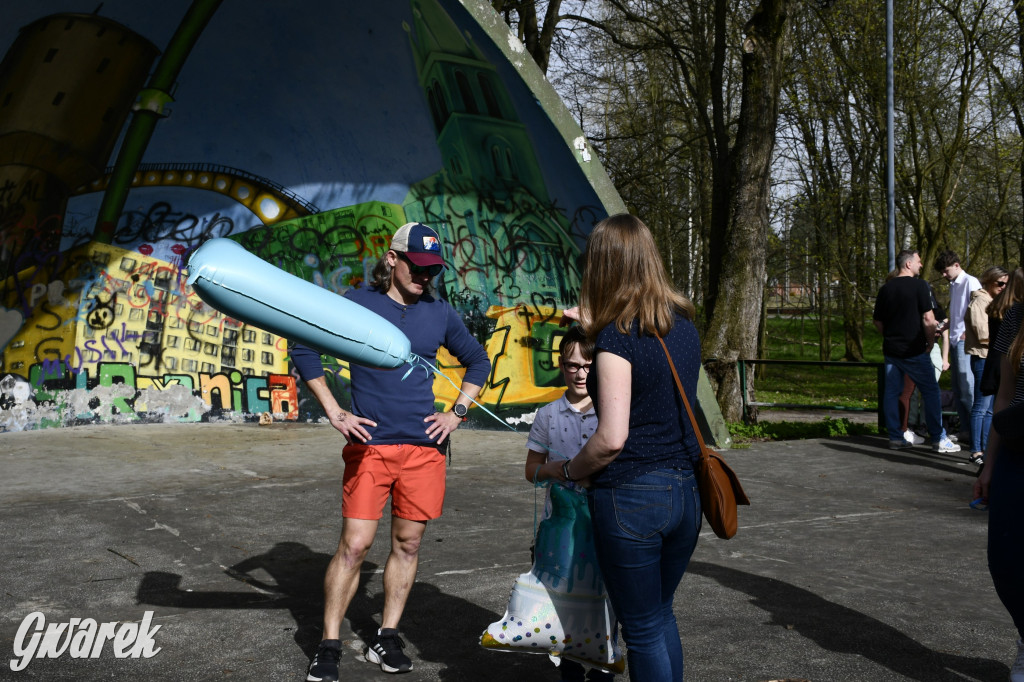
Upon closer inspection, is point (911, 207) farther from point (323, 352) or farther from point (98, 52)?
point (323, 352)

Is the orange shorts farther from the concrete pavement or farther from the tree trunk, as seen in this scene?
the tree trunk

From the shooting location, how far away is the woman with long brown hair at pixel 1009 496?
3117mm

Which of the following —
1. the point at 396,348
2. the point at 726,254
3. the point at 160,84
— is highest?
the point at 160,84

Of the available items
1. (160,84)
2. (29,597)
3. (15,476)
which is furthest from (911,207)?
(29,597)

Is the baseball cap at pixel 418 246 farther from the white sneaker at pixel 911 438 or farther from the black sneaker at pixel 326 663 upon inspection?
the white sneaker at pixel 911 438

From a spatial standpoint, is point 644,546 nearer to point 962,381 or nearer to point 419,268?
point 419,268

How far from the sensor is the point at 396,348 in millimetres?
3416

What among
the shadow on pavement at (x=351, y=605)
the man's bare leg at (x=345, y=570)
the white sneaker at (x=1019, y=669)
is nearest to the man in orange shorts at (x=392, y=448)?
the man's bare leg at (x=345, y=570)

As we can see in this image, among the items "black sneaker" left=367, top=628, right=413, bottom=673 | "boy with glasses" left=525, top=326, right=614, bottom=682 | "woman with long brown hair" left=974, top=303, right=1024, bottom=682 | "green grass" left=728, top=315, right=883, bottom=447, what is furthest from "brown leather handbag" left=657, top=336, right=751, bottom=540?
"green grass" left=728, top=315, right=883, bottom=447

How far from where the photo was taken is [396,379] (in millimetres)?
3807

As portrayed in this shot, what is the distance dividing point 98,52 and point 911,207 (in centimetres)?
1882

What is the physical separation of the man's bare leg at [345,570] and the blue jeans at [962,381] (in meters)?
7.02

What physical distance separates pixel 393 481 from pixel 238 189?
330 inches

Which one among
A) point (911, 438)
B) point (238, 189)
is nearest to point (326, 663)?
point (911, 438)
